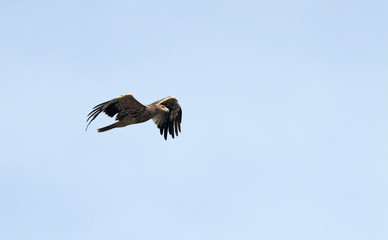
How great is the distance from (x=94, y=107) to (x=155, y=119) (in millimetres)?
4304

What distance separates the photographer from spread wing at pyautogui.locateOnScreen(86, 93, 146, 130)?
22.5 metres

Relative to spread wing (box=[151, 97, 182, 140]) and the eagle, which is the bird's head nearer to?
the eagle

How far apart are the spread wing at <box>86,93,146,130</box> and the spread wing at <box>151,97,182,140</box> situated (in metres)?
2.83

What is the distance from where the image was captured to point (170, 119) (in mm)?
26344

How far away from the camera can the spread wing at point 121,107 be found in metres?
22.5

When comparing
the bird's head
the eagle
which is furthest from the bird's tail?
the bird's head

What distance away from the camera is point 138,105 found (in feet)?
75.9

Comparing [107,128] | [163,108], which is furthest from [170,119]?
[107,128]

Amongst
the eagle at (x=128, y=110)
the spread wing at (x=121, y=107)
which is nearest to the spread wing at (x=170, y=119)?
the eagle at (x=128, y=110)

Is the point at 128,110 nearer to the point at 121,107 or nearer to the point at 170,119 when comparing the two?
the point at 121,107

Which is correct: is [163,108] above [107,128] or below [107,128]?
above

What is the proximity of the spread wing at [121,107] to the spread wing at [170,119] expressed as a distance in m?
2.83

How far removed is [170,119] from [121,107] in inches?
146

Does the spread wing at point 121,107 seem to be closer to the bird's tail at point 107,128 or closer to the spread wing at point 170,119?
the bird's tail at point 107,128
